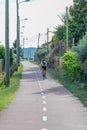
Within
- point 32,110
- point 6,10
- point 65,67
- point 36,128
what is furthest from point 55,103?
point 65,67

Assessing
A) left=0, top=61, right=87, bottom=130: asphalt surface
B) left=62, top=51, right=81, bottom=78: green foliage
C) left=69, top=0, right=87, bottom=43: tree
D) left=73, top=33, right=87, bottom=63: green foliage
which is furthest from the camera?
left=69, top=0, right=87, bottom=43: tree

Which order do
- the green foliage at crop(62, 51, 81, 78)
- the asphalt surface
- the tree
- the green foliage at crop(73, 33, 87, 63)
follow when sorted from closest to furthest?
the asphalt surface
the green foliage at crop(73, 33, 87, 63)
the green foliage at crop(62, 51, 81, 78)
the tree

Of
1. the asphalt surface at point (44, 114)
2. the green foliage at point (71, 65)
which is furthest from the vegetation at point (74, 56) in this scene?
the asphalt surface at point (44, 114)

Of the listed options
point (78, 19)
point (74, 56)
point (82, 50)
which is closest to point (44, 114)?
point (82, 50)

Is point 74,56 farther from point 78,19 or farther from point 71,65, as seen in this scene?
point 78,19

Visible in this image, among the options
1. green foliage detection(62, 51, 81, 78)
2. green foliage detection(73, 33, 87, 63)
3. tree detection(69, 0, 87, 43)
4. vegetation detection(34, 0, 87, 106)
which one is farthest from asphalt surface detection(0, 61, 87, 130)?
tree detection(69, 0, 87, 43)

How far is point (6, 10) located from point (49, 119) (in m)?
18.6

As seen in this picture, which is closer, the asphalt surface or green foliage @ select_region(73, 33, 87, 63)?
the asphalt surface

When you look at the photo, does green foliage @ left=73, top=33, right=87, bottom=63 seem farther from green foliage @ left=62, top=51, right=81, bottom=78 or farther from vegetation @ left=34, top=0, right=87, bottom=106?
green foliage @ left=62, top=51, right=81, bottom=78

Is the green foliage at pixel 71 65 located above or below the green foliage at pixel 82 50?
below

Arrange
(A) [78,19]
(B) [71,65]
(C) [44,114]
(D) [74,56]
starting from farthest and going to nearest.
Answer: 1. (A) [78,19]
2. (D) [74,56]
3. (B) [71,65]
4. (C) [44,114]

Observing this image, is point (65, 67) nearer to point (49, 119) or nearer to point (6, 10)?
point (6, 10)

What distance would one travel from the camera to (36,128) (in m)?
14.6

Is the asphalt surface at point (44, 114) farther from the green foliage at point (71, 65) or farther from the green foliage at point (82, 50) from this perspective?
the green foliage at point (71, 65)
